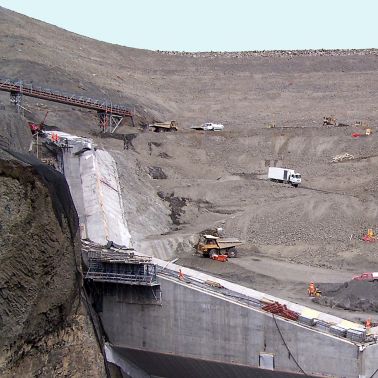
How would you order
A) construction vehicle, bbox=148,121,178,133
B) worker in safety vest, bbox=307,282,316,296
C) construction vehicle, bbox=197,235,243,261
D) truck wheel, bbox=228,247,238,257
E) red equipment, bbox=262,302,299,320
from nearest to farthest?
1. red equipment, bbox=262,302,299,320
2. worker in safety vest, bbox=307,282,316,296
3. construction vehicle, bbox=197,235,243,261
4. truck wheel, bbox=228,247,238,257
5. construction vehicle, bbox=148,121,178,133

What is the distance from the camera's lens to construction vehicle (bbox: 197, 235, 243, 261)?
1276 inches

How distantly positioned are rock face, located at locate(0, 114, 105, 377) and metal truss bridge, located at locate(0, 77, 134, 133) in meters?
Answer: 30.3

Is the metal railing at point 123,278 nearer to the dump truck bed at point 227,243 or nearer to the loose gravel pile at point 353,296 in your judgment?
the loose gravel pile at point 353,296

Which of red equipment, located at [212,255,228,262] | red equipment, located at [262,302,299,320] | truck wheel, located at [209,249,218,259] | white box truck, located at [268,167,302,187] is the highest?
white box truck, located at [268,167,302,187]

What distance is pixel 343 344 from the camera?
20.0 meters

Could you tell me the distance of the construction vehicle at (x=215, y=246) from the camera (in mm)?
32406

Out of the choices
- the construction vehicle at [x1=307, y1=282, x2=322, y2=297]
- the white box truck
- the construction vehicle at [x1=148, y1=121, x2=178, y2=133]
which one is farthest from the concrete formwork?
the construction vehicle at [x1=148, y1=121, x2=178, y2=133]

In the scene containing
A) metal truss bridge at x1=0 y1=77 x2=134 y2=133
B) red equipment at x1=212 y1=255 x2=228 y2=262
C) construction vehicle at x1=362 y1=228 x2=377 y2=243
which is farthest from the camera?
metal truss bridge at x1=0 y1=77 x2=134 y2=133

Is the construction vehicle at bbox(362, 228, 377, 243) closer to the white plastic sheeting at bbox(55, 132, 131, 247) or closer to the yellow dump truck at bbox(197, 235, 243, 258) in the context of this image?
the yellow dump truck at bbox(197, 235, 243, 258)

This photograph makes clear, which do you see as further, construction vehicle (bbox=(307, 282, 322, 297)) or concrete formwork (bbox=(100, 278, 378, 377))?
construction vehicle (bbox=(307, 282, 322, 297))

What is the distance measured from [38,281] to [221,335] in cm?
948

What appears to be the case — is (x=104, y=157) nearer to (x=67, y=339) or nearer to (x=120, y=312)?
(x=120, y=312)

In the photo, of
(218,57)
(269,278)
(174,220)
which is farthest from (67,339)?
(218,57)

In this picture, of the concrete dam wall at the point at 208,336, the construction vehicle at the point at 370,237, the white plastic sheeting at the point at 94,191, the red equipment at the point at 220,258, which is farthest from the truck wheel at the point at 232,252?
the concrete dam wall at the point at 208,336
